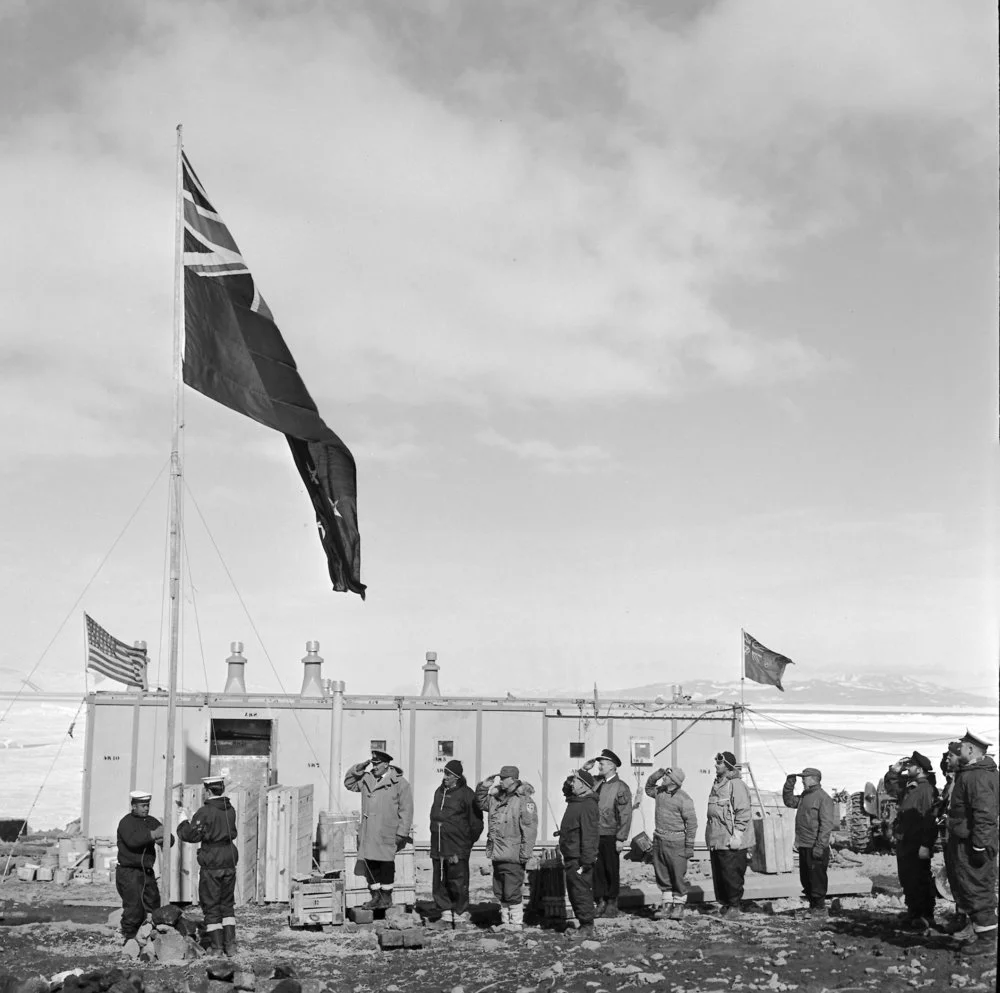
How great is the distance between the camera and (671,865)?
13.7 metres

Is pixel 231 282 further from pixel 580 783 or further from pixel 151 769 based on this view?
pixel 151 769

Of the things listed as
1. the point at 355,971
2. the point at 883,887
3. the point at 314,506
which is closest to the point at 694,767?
the point at 883,887

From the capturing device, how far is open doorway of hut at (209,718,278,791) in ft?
65.8

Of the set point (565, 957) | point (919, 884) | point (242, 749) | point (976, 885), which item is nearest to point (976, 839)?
point (976, 885)

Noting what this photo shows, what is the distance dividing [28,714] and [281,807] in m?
98.4

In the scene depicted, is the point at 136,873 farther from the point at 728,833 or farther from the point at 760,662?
the point at 760,662

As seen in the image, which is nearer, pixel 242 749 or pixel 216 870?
pixel 216 870

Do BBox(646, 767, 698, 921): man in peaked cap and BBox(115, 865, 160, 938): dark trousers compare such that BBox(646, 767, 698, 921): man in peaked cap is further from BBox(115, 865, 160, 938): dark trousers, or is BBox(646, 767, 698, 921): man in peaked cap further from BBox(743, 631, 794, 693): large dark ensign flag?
BBox(743, 631, 794, 693): large dark ensign flag

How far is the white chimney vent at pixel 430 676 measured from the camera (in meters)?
23.3

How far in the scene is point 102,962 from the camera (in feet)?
36.8

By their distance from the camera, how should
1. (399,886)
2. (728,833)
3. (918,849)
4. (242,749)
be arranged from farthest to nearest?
(242,749) < (399,886) < (728,833) < (918,849)

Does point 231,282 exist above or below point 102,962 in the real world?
above

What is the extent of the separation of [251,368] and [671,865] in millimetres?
7554

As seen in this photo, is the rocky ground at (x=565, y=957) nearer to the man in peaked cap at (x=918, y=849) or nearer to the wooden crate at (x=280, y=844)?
the man in peaked cap at (x=918, y=849)
